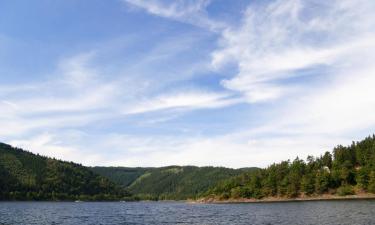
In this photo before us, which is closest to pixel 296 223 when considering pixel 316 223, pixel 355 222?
pixel 316 223

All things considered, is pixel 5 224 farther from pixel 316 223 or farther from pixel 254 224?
pixel 316 223

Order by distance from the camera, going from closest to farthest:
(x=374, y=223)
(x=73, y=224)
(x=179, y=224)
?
(x=374, y=223)
(x=179, y=224)
(x=73, y=224)

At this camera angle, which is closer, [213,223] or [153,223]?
A: [213,223]

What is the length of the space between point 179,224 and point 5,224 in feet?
134

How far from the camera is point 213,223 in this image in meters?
100

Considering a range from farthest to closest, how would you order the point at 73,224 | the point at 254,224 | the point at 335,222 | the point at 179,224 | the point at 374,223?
1. the point at 73,224
2. the point at 179,224
3. the point at 254,224
4. the point at 335,222
5. the point at 374,223

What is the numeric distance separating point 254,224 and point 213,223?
10.6 meters

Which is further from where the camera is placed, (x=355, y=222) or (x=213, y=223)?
(x=213, y=223)

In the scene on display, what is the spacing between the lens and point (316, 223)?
88.4 metres

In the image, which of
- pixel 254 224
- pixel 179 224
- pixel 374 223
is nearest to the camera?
pixel 374 223

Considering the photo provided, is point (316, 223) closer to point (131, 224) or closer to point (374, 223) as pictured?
point (374, 223)

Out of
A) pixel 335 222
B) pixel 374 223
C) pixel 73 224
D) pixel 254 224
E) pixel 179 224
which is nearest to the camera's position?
pixel 374 223

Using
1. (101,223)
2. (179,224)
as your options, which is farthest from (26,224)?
(179,224)

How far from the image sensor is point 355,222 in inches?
3322
